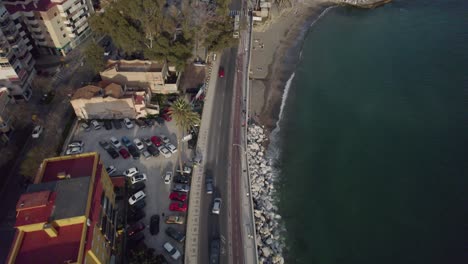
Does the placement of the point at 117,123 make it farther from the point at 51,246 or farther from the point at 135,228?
the point at 51,246

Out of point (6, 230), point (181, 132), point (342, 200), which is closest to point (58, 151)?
point (6, 230)

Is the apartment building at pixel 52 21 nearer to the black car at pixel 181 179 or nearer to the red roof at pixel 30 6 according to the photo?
the red roof at pixel 30 6

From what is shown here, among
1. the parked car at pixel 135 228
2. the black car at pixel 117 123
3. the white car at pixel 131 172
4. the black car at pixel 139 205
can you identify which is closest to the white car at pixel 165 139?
the white car at pixel 131 172

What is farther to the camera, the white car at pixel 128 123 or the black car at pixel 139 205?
the white car at pixel 128 123

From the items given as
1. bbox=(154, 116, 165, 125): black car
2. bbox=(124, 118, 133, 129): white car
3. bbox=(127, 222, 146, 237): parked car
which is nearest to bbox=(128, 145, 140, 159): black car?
bbox=(124, 118, 133, 129): white car

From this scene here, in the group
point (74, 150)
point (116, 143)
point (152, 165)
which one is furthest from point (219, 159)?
point (74, 150)

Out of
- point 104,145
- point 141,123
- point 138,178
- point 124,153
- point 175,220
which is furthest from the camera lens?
point 141,123

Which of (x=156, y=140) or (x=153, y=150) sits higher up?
(x=156, y=140)

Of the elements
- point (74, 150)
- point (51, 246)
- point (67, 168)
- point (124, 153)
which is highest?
point (67, 168)

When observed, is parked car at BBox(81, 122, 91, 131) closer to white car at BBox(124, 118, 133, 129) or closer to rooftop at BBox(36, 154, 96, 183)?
white car at BBox(124, 118, 133, 129)
